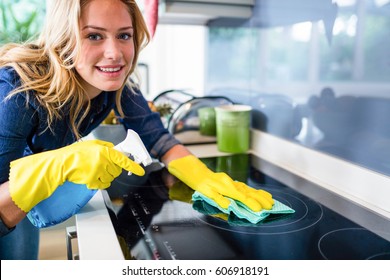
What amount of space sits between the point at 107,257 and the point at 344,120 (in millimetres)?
653

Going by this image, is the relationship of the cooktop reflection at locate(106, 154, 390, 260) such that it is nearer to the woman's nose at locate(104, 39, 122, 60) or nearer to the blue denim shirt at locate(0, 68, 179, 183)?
the blue denim shirt at locate(0, 68, 179, 183)

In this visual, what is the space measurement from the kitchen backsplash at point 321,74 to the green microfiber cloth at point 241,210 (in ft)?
0.83

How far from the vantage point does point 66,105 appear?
2.82 ft

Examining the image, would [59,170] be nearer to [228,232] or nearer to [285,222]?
[228,232]

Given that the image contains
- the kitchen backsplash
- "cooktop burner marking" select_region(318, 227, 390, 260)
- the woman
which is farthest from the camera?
the kitchen backsplash

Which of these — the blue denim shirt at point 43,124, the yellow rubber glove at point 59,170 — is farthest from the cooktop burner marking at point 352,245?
the blue denim shirt at point 43,124

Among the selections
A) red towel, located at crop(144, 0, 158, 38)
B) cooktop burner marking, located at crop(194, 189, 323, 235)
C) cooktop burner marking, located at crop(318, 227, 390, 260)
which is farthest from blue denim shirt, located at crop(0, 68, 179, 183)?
cooktop burner marking, located at crop(318, 227, 390, 260)

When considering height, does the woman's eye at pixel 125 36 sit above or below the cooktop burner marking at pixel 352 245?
above

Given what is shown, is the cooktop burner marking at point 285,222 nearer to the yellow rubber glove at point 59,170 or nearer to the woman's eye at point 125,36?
the yellow rubber glove at point 59,170

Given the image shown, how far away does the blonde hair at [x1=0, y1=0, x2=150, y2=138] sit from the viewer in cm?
79

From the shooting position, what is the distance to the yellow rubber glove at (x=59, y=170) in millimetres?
718

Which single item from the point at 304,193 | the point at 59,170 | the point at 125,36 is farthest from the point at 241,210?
the point at 125,36

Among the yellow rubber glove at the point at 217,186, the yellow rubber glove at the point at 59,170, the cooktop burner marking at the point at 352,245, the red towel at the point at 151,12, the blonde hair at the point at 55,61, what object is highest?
the red towel at the point at 151,12

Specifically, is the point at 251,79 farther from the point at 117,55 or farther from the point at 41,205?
the point at 41,205
